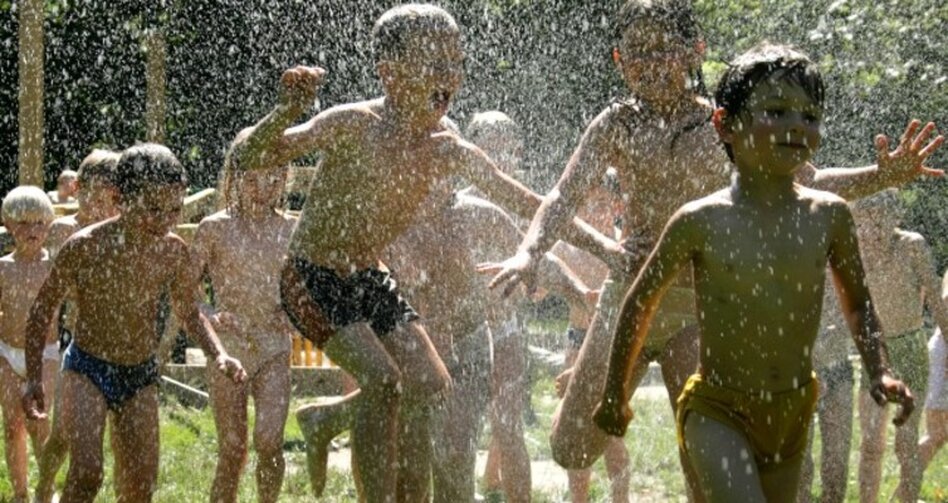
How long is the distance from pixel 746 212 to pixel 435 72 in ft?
3.95

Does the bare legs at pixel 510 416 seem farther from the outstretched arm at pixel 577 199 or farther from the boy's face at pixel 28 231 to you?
the boy's face at pixel 28 231

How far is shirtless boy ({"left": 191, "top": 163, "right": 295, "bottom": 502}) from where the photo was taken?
5898 millimetres

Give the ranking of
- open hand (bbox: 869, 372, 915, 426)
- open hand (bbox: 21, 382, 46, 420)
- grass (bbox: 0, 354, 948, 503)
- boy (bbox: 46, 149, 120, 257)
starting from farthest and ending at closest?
grass (bbox: 0, 354, 948, 503) < boy (bbox: 46, 149, 120, 257) < open hand (bbox: 21, 382, 46, 420) < open hand (bbox: 869, 372, 915, 426)

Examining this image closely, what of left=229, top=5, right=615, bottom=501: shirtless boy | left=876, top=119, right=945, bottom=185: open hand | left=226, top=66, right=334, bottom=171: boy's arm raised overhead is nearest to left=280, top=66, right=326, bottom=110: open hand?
left=226, top=66, right=334, bottom=171: boy's arm raised overhead

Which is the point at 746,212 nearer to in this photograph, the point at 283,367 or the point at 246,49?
the point at 283,367

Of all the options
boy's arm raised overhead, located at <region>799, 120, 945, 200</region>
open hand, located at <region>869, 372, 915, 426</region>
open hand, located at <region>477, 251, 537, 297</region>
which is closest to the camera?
open hand, located at <region>869, 372, 915, 426</region>

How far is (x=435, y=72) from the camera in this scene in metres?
4.55

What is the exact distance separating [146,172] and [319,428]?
3.55 feet

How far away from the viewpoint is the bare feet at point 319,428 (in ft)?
16.5

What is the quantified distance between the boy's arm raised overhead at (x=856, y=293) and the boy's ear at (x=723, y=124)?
33 cm

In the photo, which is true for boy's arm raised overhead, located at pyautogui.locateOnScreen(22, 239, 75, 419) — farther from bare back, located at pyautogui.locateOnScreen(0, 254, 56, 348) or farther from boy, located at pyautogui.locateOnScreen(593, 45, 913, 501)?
boy, located at pyautogui.locateOnScreen(593, 45, 913, 501)

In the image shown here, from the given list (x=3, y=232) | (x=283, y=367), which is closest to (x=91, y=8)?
(x=3, y=232)

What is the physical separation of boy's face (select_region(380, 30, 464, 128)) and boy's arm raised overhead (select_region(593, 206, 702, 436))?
1.08 m

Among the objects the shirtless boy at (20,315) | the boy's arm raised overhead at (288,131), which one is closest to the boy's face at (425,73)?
the boy's arm raised overhead at (288,131)
